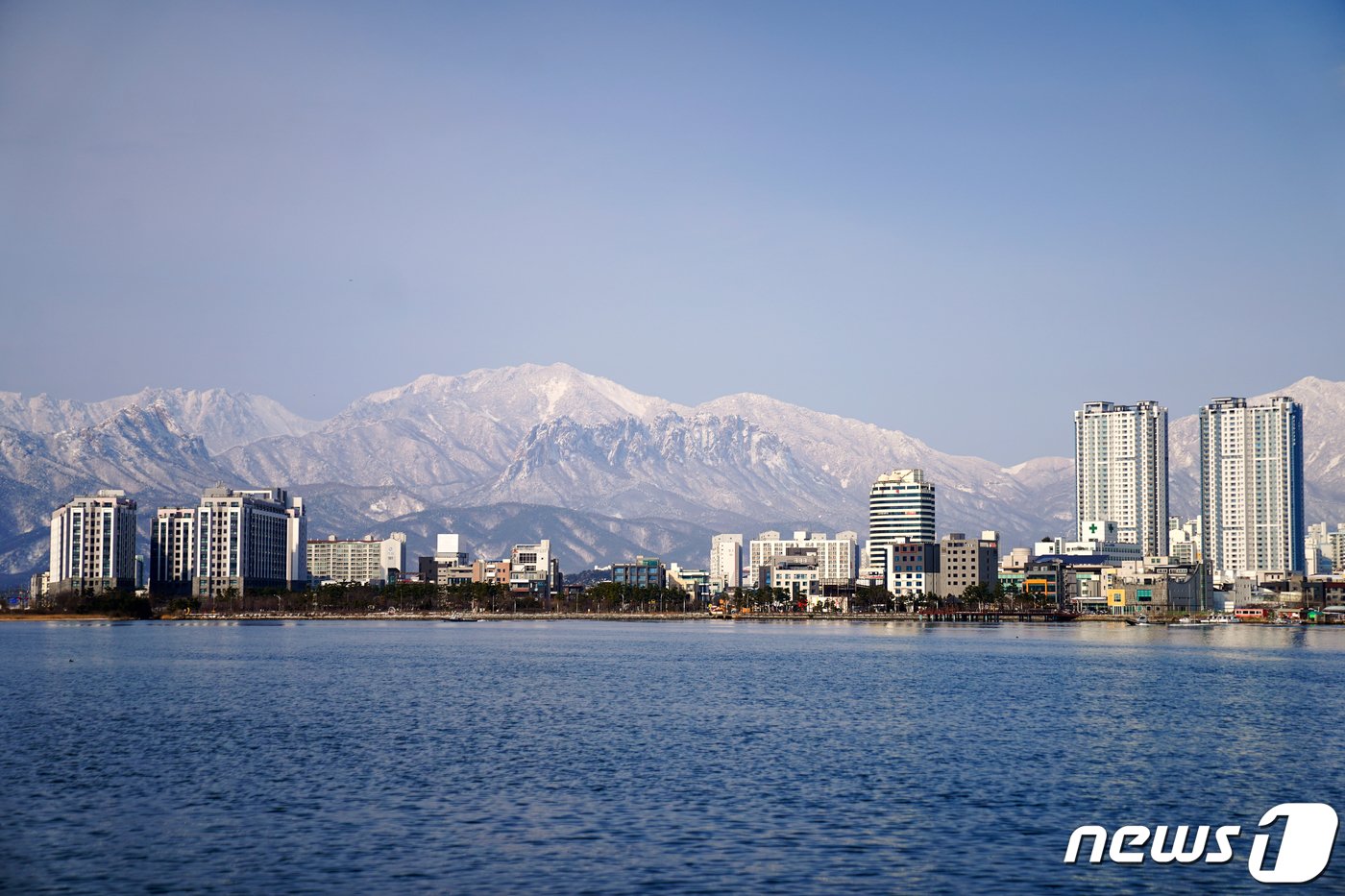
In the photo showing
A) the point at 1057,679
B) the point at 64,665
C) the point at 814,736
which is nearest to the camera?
the point at 814,736

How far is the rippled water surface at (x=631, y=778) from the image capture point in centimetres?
3591

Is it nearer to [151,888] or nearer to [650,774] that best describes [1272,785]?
[650,774]

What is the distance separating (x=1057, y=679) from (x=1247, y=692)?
13452 millimetres

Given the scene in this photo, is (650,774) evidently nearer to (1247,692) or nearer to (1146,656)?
(1247,692)

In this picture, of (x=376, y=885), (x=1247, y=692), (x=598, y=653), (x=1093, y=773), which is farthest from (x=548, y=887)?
(x=598, y=653)

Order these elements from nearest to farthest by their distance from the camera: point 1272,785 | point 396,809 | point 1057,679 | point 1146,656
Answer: point 396,809 < point 1272,785 < point 1057,679 < point 1146,656

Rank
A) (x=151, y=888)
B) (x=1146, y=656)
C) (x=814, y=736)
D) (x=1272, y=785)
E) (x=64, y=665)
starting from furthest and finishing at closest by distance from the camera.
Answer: (x=1146, y=656)
(x=64, y=665)
(x=814, y=736)
(x=1272, y=785)
(x=151, y=888)

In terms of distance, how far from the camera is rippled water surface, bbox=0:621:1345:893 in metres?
35.9

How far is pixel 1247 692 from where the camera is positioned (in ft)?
298

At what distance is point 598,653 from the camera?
141500 mm

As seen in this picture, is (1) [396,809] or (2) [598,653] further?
(2) [598,653]

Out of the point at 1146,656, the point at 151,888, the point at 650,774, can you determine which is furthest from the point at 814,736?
the point at 1146,656

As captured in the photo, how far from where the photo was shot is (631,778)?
4984 cm

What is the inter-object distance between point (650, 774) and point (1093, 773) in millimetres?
15595
